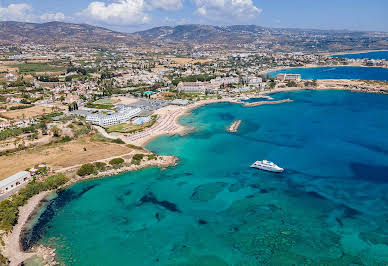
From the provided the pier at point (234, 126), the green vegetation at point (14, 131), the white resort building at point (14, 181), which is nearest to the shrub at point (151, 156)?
the white resort building at point (14, 181)

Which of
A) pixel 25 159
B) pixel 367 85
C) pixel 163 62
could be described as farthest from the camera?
pixel 163 62

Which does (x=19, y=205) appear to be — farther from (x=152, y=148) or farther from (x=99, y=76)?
(x=99, y=76)

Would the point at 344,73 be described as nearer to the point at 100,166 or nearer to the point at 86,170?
the point at 100,166

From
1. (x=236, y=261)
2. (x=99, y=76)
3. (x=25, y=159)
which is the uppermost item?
(x=99, y=76)

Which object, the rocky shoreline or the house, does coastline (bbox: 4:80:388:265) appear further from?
the house

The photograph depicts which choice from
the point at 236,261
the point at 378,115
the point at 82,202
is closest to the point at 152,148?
the point at 82,202

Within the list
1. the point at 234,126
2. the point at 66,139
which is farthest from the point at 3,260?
the point at 234,126

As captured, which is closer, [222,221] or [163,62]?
[222,221]
